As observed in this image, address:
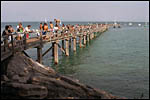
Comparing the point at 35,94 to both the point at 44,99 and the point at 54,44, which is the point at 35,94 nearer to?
the point at 44,99

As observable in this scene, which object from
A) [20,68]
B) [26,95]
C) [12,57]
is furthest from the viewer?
[12,57]

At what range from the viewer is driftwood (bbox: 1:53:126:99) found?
839cm

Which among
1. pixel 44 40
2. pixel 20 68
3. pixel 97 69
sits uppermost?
pixel 44 40

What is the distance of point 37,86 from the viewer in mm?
8516

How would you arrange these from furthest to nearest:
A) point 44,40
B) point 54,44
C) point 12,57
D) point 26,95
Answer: point 54,44, point 44,40, point 12,57, point 26,95

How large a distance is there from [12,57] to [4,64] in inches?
32.0

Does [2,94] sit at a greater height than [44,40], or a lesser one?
lesser

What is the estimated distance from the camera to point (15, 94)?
8.36 m

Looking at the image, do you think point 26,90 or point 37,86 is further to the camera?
point 37,86

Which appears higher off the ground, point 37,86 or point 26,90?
point 37,86

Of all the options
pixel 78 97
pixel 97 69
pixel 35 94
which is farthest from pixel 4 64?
pixel 97 69

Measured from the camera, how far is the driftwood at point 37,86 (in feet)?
27.5

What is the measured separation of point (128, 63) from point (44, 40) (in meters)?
8.73

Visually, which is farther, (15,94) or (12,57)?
(12,57)
